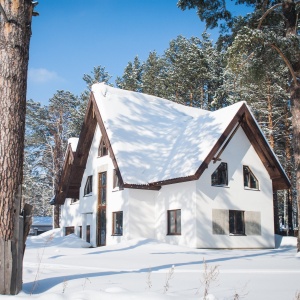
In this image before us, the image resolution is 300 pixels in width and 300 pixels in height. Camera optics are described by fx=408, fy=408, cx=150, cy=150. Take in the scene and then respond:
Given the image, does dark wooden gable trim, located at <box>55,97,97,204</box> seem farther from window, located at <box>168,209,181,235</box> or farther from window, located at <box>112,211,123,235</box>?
window, located at <box>168,209,181,235</box>

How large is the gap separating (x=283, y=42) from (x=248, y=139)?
31.2 feet

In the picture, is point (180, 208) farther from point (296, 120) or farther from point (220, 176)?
point (296, 120)

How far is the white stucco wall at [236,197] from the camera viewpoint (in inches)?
783

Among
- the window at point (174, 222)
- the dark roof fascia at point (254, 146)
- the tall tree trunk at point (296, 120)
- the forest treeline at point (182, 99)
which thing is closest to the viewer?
the tall tree trunk at point (296, 120)

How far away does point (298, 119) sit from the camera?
14.7 metres

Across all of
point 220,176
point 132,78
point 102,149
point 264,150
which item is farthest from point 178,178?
point 132,78

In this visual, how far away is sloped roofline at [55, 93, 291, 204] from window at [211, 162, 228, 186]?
1.24 metres

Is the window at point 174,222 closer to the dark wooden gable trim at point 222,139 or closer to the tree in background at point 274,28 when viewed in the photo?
the dark wooden gable trim at point 222,139

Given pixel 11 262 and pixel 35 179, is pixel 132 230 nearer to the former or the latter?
pixel 11 262

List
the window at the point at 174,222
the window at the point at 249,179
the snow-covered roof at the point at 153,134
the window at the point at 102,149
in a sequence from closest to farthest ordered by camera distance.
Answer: the window at the point at 174,222, the snow-covered roof at the point at 153,134, the window at the point at 249,179, the window at the point at 102,149

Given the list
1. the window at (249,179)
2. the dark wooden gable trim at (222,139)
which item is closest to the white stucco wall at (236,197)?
the window at (249,179)

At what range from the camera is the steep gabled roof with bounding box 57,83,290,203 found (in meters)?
20.6

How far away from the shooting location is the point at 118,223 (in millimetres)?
22109

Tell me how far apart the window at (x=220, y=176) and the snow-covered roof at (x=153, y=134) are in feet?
5.13
